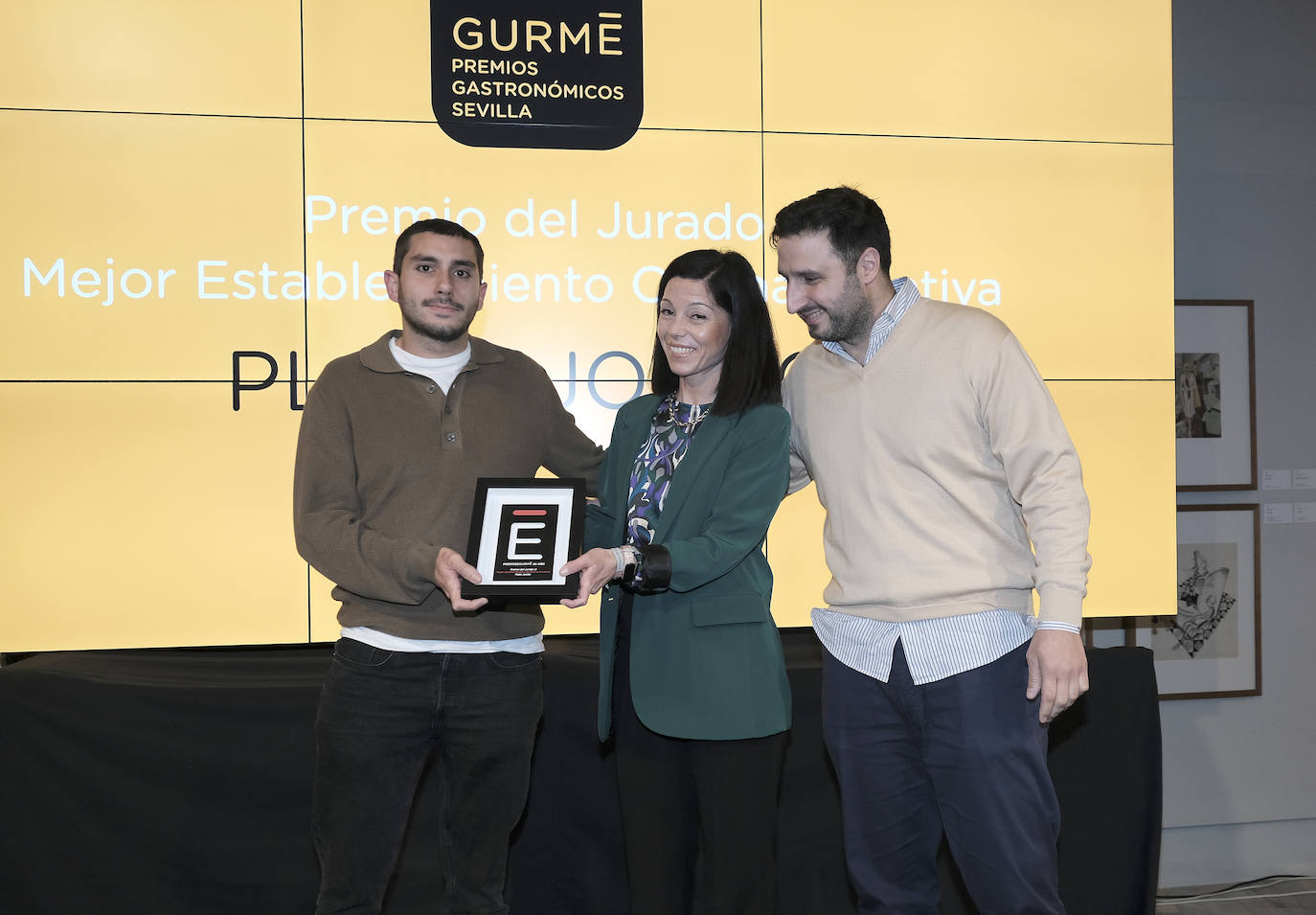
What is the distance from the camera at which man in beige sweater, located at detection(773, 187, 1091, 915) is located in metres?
1.98

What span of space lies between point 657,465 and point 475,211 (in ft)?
4.98

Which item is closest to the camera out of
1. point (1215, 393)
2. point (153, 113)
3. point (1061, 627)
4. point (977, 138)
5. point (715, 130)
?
point (1061, 627)

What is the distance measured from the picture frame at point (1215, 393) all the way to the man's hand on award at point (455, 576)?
3235mm

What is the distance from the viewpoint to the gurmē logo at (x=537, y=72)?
10.8 feet

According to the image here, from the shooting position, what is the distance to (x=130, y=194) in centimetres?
315

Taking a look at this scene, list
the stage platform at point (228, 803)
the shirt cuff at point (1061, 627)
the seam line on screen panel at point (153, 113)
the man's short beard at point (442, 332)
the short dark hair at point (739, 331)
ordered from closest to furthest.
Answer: the shirt cuff at point (1061, 627) → the short dark hair at point (739, 331) → the man's short beard at point (442, 332) → the stage platform at point (228, 803) → the seam line on screen panel at point (153, 113)

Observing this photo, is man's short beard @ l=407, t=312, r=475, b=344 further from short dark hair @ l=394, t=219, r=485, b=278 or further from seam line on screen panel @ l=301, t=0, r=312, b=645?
seam line on screen panel @ l=301, t=0, r=312, b=645

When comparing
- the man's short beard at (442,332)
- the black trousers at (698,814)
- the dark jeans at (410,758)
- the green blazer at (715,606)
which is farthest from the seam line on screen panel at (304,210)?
the black trousers at (698,814)

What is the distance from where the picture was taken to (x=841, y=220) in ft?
6.89

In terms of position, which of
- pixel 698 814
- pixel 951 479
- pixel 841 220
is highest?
pixel 841 220

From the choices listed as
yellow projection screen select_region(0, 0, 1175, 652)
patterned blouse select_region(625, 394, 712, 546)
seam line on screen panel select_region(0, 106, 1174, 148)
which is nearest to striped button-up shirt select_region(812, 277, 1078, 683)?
patterned blouse select_region(625, 394, 712, 546)

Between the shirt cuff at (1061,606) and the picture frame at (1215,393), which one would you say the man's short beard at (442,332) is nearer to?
the shirt cuff at (1061,606)

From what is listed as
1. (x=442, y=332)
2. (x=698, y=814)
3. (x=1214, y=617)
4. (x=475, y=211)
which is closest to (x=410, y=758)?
(x=698, y=814)

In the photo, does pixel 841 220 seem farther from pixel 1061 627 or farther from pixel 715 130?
pixel 715 130
